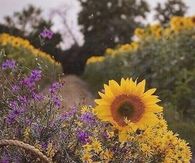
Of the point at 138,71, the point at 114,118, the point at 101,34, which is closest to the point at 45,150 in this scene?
the point at 114,118

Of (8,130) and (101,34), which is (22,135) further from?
(101,34)

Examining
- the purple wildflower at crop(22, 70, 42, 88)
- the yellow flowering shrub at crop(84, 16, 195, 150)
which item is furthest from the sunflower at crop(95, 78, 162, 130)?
the yellow flowering shrub at crop(84, 16, 195, 150)

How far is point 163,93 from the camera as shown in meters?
Result: 11.7

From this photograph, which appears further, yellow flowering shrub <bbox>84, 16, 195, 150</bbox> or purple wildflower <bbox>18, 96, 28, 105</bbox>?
yellow flowering shrub <bbox>84, 16, 195, 150</bbox>

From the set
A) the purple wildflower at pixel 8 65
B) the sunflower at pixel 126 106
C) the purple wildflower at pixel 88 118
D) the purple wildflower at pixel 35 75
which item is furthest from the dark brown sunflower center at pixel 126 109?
the purple wildflower at pixel 8 65

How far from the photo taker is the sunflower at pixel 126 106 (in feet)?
10.2

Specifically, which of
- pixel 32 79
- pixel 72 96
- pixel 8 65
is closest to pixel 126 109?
pixel 32 79

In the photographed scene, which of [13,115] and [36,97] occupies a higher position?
[36,97]

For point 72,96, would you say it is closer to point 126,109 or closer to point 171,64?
point 126,109

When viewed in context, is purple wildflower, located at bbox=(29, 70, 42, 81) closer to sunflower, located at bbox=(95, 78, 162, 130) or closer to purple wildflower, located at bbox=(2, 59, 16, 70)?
purple wildflower, located at bbox=(2, 59, 16, 70)

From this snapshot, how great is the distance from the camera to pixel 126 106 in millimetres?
3137

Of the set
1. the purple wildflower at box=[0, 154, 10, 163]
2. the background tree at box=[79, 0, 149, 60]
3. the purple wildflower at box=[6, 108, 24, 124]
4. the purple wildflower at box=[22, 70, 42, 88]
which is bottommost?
the purple wildflower at box=[0, 154, 10, 163]

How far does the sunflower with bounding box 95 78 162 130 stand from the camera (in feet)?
10.2

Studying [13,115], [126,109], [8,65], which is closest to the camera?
[126,109]
